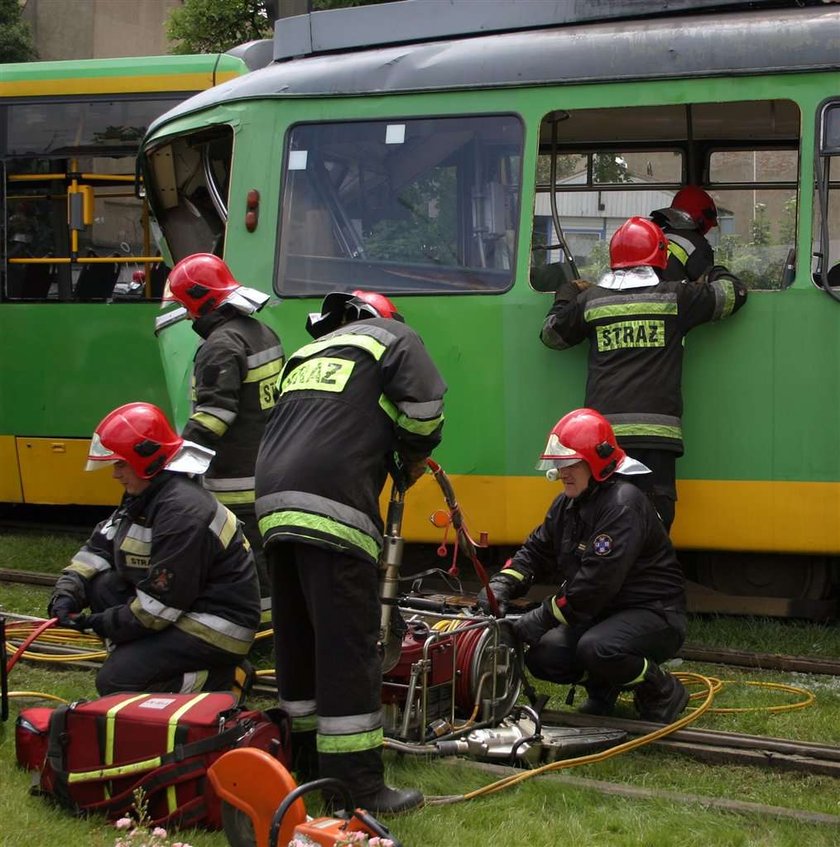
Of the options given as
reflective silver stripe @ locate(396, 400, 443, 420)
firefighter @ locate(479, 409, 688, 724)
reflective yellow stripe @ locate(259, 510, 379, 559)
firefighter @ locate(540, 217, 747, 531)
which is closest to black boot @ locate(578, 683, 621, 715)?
firefighter @ locate(479, 409, 688, 724)

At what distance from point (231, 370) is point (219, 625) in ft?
5.71

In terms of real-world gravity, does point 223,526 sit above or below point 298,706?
above

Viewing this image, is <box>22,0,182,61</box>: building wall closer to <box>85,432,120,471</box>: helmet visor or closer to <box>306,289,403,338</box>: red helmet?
<box>85,432,120,471</box>: helmet visor

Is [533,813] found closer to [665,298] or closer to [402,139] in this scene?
[665,298]

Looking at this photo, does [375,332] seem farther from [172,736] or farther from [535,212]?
[535,212]

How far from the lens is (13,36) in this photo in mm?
25312

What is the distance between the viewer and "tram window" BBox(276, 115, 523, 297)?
7.59 meters

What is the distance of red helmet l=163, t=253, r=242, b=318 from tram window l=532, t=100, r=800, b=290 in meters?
1.76

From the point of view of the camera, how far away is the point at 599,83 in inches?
290

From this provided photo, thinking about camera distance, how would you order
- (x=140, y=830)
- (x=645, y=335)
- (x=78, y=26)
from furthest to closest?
(x=78, y=26) → (x=645, y=335) → (x=140, y=830)

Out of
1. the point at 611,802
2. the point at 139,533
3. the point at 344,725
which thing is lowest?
the point at 611,802

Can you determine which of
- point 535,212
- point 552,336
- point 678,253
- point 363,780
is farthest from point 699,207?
point 363,780

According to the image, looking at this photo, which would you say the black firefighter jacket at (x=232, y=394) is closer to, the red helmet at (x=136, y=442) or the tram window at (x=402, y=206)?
the tram window at (x=402, y=206)

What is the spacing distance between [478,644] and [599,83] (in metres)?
3.42
